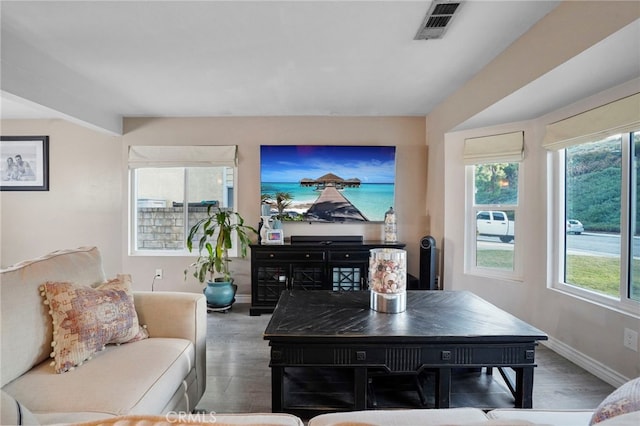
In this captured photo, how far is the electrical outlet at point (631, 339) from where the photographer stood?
6.50ft

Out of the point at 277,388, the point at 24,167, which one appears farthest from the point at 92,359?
the point at 24,167

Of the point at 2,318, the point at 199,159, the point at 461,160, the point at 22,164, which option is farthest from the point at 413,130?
the point at 22,164

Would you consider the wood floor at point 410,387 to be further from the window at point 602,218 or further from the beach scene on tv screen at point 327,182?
the beach scene on tv screen at point 327,182

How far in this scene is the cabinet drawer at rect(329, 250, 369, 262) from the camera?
347 cm

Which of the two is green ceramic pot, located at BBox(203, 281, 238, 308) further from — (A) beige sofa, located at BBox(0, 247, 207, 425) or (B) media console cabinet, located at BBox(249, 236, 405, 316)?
(A) beige sofa, located at BBox(0, 247, 207, 425)

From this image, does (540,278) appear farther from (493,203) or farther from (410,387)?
(410,387)

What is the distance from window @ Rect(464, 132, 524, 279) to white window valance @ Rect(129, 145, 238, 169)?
2.90m

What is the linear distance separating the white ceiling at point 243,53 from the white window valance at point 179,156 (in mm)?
596

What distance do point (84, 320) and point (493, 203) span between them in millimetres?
3565

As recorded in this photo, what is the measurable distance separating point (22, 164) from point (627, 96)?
629 cm

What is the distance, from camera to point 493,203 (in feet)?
10.7

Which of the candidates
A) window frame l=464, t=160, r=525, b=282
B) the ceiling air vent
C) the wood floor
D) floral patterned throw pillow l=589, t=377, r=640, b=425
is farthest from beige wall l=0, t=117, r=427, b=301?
floral patterned throw pillow l=589, t=377, r=640, b=425

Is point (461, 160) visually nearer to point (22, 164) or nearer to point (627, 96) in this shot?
point (627, 96)

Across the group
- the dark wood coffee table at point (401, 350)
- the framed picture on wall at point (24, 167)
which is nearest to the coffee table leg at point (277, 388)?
the dark wood coffee table at point (401, 350)
